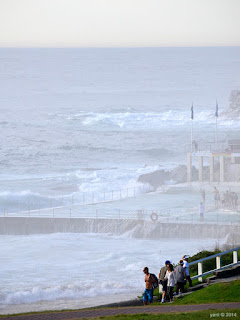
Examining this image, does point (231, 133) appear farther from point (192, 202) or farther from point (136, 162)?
point (192, 202)

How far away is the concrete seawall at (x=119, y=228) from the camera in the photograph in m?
33.6

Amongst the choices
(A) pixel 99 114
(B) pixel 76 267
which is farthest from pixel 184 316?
(A) pixel 99 114

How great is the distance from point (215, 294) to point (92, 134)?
83.7 m

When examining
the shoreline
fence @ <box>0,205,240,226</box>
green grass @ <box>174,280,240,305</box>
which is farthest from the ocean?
green grass @ <box>174,280,240,305</box>

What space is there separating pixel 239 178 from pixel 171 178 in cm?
930

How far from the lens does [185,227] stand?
112 ft

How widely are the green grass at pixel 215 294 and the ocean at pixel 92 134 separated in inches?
262

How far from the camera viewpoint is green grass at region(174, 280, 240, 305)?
48.9 ft

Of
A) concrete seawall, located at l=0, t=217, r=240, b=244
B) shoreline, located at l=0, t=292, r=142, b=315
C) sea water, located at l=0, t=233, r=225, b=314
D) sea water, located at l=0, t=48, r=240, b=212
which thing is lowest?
shoreline, located at l=0, t=292, r=142, b=315

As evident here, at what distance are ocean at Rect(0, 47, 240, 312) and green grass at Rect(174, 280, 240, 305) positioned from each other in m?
6.66

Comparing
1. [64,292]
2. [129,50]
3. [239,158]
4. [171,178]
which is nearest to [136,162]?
[171,178]

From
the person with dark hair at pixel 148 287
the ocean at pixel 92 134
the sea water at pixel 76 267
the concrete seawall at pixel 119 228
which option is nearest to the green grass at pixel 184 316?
the person with dark hair at pixel 148 287

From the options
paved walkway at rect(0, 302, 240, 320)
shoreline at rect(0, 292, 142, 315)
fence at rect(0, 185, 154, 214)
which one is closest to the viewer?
paved walkway at rect(0, 302, 240, 320)

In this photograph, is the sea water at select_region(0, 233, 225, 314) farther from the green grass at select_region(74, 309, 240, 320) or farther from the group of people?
the green grass at select_region(74, 309, 240, 320)
